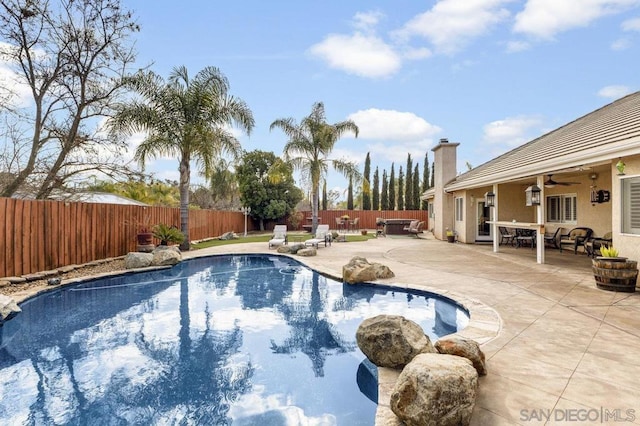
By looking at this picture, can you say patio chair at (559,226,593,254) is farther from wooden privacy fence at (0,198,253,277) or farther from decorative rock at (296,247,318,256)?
wooden privacy fence at (0,198,253,277)

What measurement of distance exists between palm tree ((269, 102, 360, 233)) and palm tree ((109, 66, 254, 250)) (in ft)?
13.4

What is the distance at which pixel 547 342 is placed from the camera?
163 inches

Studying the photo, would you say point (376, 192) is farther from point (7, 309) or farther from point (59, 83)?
point (7, 309)

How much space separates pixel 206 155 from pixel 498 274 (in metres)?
10.9

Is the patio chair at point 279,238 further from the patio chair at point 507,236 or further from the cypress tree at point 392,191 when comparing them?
the cypress tree at point 392,191

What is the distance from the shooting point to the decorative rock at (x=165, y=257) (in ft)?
35.9

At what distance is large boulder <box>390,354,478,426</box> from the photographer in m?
2.55

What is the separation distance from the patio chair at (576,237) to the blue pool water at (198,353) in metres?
7.93

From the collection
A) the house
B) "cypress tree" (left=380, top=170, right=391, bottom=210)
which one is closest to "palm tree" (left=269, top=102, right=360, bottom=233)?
the house

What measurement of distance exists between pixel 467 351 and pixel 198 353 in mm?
3600

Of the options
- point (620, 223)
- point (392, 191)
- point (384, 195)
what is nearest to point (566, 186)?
point (620, 223)

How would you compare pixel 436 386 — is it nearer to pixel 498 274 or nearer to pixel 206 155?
pixel 498 274

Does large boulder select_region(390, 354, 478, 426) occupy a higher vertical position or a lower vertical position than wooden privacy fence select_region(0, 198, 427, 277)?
lower

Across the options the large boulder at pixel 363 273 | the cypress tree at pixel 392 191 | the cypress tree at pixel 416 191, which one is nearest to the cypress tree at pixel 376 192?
the cypress tree at pixel 392 191
